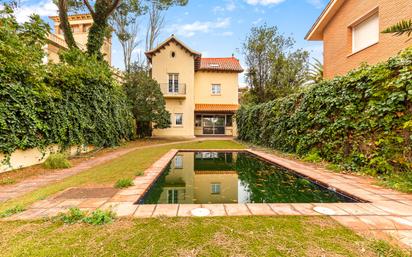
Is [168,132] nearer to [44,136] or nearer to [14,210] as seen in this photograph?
[44,136]

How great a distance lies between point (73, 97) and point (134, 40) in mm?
18668

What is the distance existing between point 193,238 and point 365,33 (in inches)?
460

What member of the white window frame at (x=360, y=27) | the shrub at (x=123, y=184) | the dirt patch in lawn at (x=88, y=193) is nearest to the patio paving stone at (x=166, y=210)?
the dirt patch in lawn at (x=88, y=193)

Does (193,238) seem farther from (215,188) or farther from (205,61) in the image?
(205,61)

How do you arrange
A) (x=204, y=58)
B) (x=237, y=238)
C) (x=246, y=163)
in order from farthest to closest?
(x=204, y=58) < (x=246, y=163) < (x=237, y=238)

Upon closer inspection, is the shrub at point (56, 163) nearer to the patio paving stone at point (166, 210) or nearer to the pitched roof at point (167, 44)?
the patio paving stone at point (166, 210)

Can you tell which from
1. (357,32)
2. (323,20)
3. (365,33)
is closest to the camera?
(365,33)

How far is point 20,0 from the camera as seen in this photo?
9680 mm

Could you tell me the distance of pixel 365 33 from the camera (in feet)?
30.6

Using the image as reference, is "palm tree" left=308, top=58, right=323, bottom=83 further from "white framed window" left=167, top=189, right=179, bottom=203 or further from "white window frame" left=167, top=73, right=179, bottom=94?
"white framed window" left=167, top=189, right=179, bottom=203

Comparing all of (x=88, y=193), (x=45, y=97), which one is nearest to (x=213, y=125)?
(x=45, y=97)

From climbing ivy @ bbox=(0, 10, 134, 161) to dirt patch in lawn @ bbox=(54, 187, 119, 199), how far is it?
3289 mm

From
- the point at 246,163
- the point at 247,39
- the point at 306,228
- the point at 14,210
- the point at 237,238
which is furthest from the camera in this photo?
the point at 247,39

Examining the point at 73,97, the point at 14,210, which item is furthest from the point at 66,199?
the point at 73,97
